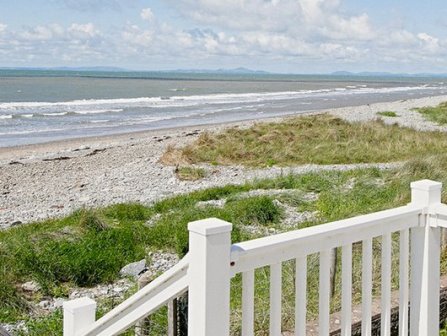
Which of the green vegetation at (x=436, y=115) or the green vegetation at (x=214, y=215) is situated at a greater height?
the green vegetation at (x=436, y=115)

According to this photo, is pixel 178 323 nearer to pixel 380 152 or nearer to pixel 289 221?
pixel 289 221

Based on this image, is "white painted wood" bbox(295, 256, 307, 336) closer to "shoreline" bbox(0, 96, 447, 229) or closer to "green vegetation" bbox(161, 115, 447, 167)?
"shoreline" bbox(0, 96, 447, 229)

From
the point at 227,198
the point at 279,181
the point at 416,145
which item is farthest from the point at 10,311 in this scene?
the point at 416,145

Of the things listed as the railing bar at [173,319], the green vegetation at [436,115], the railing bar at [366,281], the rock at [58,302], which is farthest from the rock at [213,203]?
the green vegetation at [436,115]

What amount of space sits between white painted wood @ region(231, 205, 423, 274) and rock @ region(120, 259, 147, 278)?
477 cm

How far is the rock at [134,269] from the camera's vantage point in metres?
7.46

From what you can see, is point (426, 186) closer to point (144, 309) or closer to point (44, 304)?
point (144, 309)

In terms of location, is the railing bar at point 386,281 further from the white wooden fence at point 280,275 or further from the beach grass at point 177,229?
the beach grass at point 177,229

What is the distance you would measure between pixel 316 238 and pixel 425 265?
33.0 inches

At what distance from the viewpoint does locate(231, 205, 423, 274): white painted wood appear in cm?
249

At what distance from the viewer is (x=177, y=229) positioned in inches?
357

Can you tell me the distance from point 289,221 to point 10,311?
15.4ft

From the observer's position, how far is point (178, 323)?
3488 mm

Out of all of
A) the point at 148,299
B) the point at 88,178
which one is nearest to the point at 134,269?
the point at 148,299
